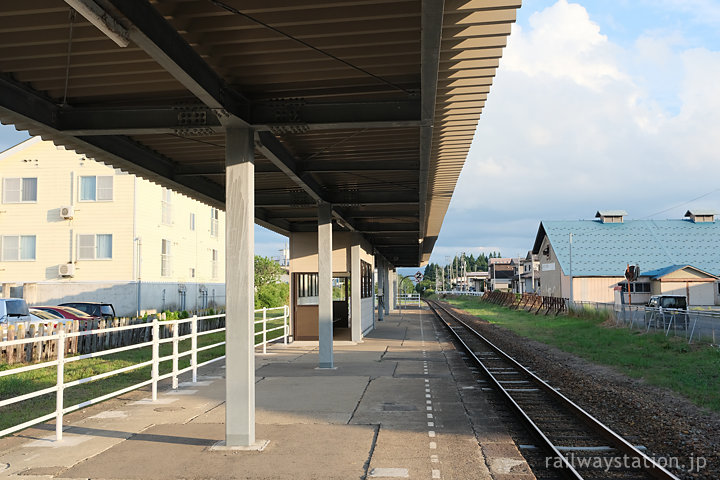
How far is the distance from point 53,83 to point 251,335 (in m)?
3.65

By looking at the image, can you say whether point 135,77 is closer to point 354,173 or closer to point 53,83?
point 53,83

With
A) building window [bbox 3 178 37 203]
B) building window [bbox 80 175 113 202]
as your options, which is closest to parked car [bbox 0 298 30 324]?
building window [bbox 80 175 113 202]

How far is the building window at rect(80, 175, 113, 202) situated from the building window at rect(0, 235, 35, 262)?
3280 mm

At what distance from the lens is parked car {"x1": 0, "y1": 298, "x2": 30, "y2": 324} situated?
17953 mm

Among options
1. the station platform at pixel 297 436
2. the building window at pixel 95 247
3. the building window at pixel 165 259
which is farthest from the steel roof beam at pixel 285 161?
the building window at pixel 165 259

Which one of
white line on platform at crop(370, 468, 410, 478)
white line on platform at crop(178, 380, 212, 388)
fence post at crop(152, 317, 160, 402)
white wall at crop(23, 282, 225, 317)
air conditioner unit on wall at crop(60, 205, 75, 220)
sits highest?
air conditioner unit on wall at crop(60, 205, 75, 220)

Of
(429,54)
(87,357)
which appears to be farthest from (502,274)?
(429,54)

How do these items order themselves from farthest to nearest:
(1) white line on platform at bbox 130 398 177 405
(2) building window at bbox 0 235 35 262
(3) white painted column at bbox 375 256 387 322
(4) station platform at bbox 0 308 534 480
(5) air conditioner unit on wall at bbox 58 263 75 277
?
(3) white painted column at bbox 375 256 387 322 → (2) building window at bbox 0 235 35 262 → (5) air conditioner unit on wall at bbox 58 263 75 277 → (1) white line on platform at bbox 130 398 177 405 → (4) station platform at bbox 0 308 534 480

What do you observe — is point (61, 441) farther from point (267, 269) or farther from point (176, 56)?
point (267, 269)

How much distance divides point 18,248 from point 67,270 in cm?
309

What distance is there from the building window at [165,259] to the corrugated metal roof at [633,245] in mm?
35484

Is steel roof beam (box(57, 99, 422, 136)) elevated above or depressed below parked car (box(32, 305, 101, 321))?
above

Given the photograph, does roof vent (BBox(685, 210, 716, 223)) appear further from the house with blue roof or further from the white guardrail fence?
the white guardrail fence

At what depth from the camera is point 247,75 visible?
7.09m
